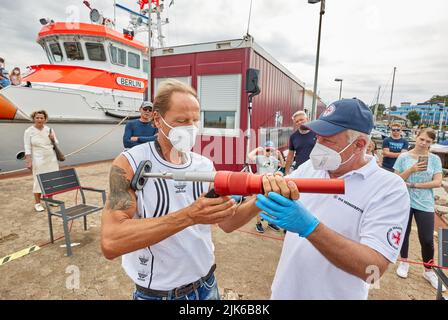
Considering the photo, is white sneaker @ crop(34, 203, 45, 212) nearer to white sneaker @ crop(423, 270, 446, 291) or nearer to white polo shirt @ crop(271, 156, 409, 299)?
white polo shirt @ crop(271, 156, 409, 299)

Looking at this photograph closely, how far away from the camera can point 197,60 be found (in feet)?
23.7

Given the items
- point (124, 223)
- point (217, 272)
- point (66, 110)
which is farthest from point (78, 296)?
point (66, 110)

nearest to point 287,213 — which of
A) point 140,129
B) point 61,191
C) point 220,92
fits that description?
point 61,191

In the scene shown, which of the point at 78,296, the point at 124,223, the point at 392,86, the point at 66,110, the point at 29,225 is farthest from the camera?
the point at 392,86

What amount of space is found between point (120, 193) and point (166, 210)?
267 millimetres

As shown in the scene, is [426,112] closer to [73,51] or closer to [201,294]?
[73,51]

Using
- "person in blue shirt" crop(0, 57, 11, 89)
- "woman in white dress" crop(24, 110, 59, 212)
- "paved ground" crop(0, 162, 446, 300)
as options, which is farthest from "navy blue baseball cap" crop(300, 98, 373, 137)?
"person in blue shirt" crop(0, 57, 11, 89)

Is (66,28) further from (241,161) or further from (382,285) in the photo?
(382,285)

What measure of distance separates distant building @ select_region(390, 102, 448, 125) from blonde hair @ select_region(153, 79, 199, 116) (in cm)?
6520

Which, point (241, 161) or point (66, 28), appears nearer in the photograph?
point (241, 161)

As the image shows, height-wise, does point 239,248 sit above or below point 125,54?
below
